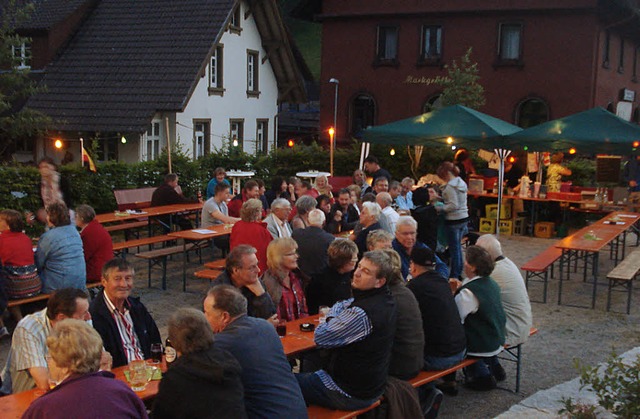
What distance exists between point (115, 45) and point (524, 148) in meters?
13.8

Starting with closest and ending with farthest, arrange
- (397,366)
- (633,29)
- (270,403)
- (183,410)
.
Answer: (183,410) < (270,403) < (397,366) < (633,29)

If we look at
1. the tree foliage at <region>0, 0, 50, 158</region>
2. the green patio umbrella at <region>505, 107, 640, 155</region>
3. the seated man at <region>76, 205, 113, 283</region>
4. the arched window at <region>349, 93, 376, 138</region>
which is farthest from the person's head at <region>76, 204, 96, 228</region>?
the arched window at <region>349, 93, 376, 138</region>

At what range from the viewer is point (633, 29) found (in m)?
29.3

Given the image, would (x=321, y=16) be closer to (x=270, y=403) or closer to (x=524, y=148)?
(x=524, y=148)

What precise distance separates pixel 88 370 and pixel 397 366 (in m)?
2.70

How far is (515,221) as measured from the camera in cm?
1705

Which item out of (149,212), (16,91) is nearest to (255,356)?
(149,212)

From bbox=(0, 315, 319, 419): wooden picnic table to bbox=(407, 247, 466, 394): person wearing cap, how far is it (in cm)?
88

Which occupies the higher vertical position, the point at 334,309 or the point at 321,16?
the point at 321,16

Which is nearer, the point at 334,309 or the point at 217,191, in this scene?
the point at 334,309

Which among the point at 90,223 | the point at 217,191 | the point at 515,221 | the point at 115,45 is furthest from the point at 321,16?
the point at 90,223

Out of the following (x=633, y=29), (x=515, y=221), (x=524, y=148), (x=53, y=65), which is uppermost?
(x=633, y=29)

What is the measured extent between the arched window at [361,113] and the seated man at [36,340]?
2558 cm

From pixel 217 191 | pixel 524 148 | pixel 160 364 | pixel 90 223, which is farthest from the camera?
pixel 524 148
